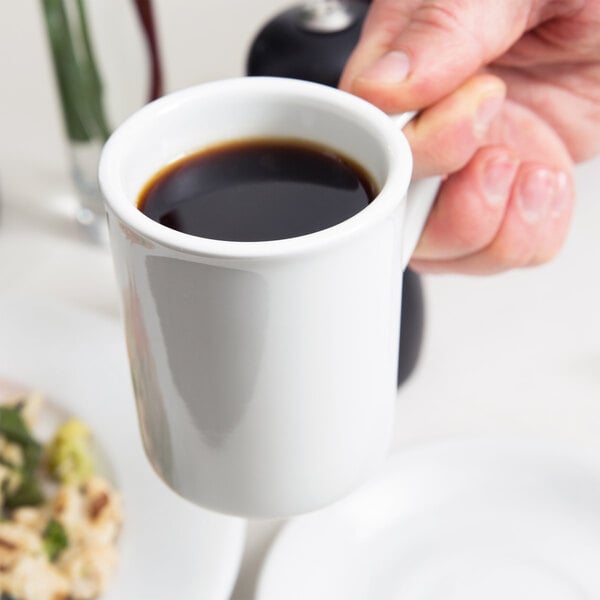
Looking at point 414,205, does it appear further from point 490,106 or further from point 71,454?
point 71,454

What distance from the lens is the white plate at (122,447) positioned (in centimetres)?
71

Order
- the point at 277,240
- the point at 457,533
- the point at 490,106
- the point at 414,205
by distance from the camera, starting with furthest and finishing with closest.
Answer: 1. the point at 457,533
2. the point at 490,106
3. the point at 414,205
4. the point at 277,240

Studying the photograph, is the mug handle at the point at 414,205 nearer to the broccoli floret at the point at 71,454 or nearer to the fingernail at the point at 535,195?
the fingernail at the point at 535,195

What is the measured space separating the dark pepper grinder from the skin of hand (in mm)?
65

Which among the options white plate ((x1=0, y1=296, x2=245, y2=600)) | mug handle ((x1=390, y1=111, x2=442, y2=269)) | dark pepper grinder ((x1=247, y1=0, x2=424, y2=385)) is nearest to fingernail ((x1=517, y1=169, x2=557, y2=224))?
dark pepper grinder ((x1=247, y1=0, x2=424, y2=385))

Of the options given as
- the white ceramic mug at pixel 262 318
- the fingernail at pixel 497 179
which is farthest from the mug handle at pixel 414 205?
the fingernail at pixel 497 179

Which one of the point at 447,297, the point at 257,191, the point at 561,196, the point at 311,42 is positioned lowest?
the point at 447,297

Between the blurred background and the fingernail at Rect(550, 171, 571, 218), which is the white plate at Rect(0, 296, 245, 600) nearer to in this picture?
the blurred background

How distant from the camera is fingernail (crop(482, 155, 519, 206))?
80 centimetres

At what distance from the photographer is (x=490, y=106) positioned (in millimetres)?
668

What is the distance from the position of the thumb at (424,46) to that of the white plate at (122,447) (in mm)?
325

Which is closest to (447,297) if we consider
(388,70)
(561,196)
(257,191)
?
(561,196)

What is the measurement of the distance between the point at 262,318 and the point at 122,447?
1.41 ft

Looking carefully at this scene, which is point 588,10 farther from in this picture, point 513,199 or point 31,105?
point 31,105
